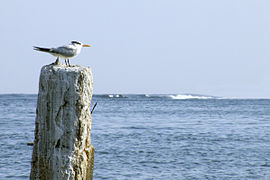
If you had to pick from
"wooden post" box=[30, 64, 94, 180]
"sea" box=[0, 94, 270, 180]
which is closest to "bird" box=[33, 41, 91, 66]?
"wooden post" box=[30, 64, 94, 180]

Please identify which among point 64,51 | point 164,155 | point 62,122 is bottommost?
point 164,155

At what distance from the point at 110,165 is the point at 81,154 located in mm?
10247

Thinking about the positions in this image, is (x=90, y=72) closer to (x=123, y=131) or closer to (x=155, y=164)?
(x=155, y=164)

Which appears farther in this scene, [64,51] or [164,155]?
[164,155]

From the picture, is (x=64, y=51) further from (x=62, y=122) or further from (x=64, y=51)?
(x=62, y=122)

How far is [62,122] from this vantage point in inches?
189

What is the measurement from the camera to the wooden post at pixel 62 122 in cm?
480

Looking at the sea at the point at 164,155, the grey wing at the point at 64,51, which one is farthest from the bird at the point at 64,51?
the sea at the point at 164,155

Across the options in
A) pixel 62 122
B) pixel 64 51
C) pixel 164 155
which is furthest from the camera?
pixel 164 155

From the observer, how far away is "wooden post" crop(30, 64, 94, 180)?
480cm

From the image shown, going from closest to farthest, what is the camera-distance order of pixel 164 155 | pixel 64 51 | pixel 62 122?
pixel 62 122 → pixel 64 51 → pixel 164 155

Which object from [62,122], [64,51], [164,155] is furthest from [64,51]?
[164,155]

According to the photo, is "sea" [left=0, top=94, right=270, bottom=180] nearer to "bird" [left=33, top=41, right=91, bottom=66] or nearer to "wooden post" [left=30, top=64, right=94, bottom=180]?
"bird" [left=33, top=41, right=91, bottom=66]

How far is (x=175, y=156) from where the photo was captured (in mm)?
17266
